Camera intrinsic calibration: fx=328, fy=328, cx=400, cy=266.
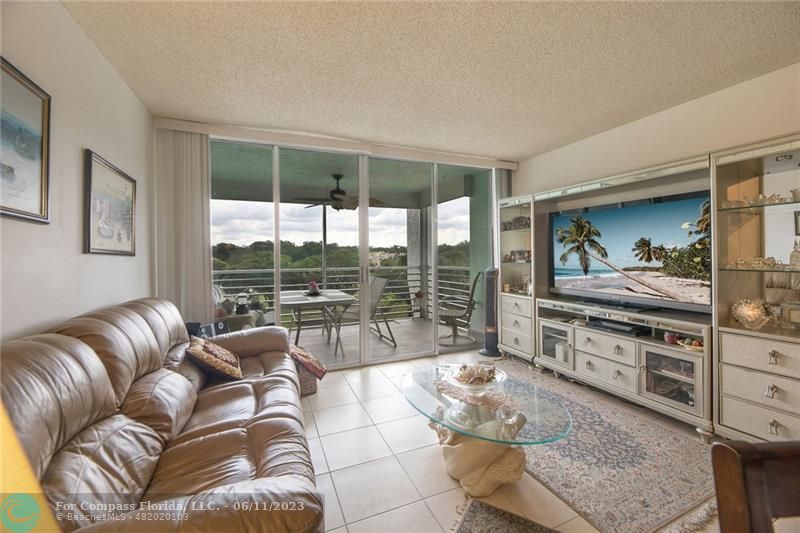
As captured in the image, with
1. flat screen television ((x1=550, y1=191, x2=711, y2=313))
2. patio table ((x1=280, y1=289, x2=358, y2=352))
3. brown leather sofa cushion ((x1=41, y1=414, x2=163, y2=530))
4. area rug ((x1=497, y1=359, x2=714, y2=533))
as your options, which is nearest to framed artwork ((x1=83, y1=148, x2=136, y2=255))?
brown leather sofa cushion ((x1=41, y1=414, x2=163, y2=530))

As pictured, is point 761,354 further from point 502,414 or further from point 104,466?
point 104,466

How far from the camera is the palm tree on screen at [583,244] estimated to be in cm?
305

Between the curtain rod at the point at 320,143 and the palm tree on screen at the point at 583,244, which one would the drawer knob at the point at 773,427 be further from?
the curtain rod at the point at 320,143

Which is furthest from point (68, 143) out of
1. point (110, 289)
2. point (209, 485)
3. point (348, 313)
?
point (348, 313)

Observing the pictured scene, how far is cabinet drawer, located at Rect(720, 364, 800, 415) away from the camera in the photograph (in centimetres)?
182

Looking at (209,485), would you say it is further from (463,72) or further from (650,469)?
(463,72)

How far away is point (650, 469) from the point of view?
1858 millimetres

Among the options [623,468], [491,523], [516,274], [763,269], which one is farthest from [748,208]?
[491,523]

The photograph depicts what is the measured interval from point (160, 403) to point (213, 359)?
0.67 m

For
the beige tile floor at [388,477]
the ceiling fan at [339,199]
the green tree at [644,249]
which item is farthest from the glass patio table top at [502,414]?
the ceiling fan at [339,199]

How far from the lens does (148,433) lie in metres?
1.33

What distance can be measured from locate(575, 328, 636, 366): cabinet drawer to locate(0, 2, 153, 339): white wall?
3.55 meters

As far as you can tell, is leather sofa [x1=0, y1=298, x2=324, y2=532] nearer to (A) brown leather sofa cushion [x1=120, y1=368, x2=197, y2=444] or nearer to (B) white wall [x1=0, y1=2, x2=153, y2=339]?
(A) brown leather sofa cushion [x1=120, y1=368, x2=197, y2=444]

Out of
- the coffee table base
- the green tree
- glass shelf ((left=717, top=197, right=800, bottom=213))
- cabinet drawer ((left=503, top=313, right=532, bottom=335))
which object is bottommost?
the coffee table base
